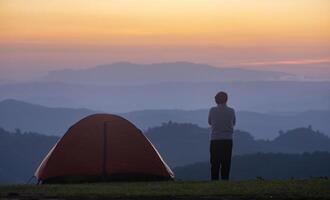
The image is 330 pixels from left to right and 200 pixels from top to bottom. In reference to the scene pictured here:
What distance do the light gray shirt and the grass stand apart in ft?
7.44

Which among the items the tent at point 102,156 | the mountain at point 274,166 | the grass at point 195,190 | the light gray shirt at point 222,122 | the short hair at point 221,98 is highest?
the mountain at point 274,166

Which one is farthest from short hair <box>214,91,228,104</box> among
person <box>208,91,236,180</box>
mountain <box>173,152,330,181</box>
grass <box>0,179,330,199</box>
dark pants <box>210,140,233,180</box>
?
mountain <box>173,152,330,181</box>

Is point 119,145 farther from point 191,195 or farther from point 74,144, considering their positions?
point 191,195

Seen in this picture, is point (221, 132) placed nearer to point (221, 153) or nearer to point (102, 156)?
point (221, 153)

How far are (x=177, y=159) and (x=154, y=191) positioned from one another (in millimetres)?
177888

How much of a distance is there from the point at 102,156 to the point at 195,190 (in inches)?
250

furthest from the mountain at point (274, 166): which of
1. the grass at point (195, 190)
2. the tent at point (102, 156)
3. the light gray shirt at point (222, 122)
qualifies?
the grass at point (195, 190)

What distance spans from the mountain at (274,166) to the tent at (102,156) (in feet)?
254

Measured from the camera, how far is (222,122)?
78.6 ft

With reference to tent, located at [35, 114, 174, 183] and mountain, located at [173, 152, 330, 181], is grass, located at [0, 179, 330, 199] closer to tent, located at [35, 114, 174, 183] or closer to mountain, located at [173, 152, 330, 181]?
tent, located at [35, 114, 174, 183]

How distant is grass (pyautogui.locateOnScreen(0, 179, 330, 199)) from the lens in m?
18.7

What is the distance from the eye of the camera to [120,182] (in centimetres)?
2492

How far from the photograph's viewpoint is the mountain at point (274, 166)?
108938 mm

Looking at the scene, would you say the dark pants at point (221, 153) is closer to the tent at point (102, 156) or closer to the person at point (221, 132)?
the person at point (221, 132)
